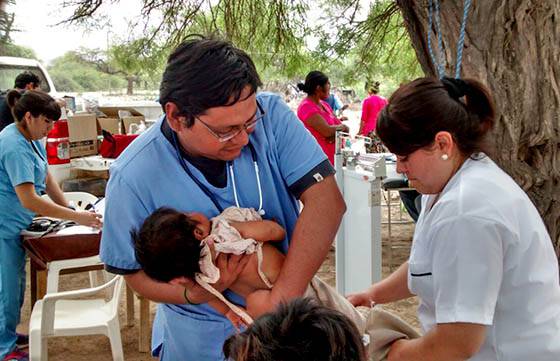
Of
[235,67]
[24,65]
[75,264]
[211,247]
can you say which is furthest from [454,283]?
[24,65]

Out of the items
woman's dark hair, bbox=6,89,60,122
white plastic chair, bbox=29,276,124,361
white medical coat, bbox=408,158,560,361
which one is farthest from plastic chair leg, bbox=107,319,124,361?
white medical coat, bbox=408,158,560,361

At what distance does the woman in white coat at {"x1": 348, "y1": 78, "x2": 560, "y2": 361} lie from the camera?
1.42 m

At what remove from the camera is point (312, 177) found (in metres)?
1.67

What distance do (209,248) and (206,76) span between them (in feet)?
1.52

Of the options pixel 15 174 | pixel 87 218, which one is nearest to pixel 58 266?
pixel 87 218

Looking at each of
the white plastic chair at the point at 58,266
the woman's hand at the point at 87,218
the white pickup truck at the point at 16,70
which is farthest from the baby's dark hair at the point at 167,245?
the white pickup truck at the point at 16,70

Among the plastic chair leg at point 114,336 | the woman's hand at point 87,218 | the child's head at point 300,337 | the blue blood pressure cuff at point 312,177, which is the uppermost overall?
the blue blood pressure cuff at point 312,177

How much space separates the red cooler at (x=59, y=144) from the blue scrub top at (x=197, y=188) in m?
5.67

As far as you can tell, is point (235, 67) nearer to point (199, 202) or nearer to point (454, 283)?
point (199, 202)

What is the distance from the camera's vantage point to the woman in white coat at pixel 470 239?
1.42m

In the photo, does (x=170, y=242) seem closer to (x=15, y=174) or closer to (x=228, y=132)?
(x=228, y=132)

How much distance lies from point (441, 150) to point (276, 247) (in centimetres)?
55

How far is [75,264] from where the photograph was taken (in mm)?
3941

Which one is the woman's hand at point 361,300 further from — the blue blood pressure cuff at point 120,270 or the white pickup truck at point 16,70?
the white pickup truck at point 16,70
